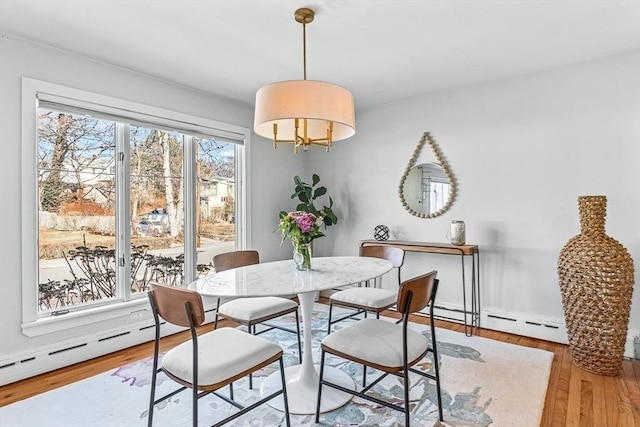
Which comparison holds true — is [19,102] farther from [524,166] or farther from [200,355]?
[524,166]

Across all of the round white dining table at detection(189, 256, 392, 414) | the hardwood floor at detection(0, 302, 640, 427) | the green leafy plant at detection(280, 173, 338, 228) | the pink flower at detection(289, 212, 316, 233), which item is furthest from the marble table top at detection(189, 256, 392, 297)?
the green leafy plant at detection(280, 173, 338, 228)

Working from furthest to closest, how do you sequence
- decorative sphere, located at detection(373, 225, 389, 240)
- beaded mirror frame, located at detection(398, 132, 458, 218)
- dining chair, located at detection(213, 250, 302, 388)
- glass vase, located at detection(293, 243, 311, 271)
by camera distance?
decorative sphere, located at detection(373, 225, 389, 240), beaded mirror frame, located at detection(398, 132, 458, 218), dining chair, located at detection(213, 250, 302, 388), glass vase, located at detection(293, 243, 311, 271)

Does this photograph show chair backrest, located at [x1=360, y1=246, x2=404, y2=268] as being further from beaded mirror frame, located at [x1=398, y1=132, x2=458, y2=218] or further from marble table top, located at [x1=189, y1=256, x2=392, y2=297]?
beaded mirror frame, located at [x1=398, y1=132, x2=458, y2=218]

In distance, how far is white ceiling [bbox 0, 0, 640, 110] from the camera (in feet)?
7.09

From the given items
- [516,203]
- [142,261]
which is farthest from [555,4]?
[142,261]

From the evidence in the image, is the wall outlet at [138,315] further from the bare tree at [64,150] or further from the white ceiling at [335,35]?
the white ceiling at [335,35]

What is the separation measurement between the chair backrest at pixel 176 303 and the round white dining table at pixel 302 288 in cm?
16

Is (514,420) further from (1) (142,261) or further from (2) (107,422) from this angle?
(1) (142,261)

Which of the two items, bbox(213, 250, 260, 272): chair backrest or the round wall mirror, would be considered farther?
the round wall mirror

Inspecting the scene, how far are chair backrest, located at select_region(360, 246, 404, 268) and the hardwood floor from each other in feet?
4.22

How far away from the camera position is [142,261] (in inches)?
129

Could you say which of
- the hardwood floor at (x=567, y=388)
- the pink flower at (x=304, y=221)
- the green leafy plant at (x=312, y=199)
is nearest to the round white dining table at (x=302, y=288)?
the pink flower at (x=304, y=221)

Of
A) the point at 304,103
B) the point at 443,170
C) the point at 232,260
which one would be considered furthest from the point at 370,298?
the point at 443,170

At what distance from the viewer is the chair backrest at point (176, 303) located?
58.7 inches
